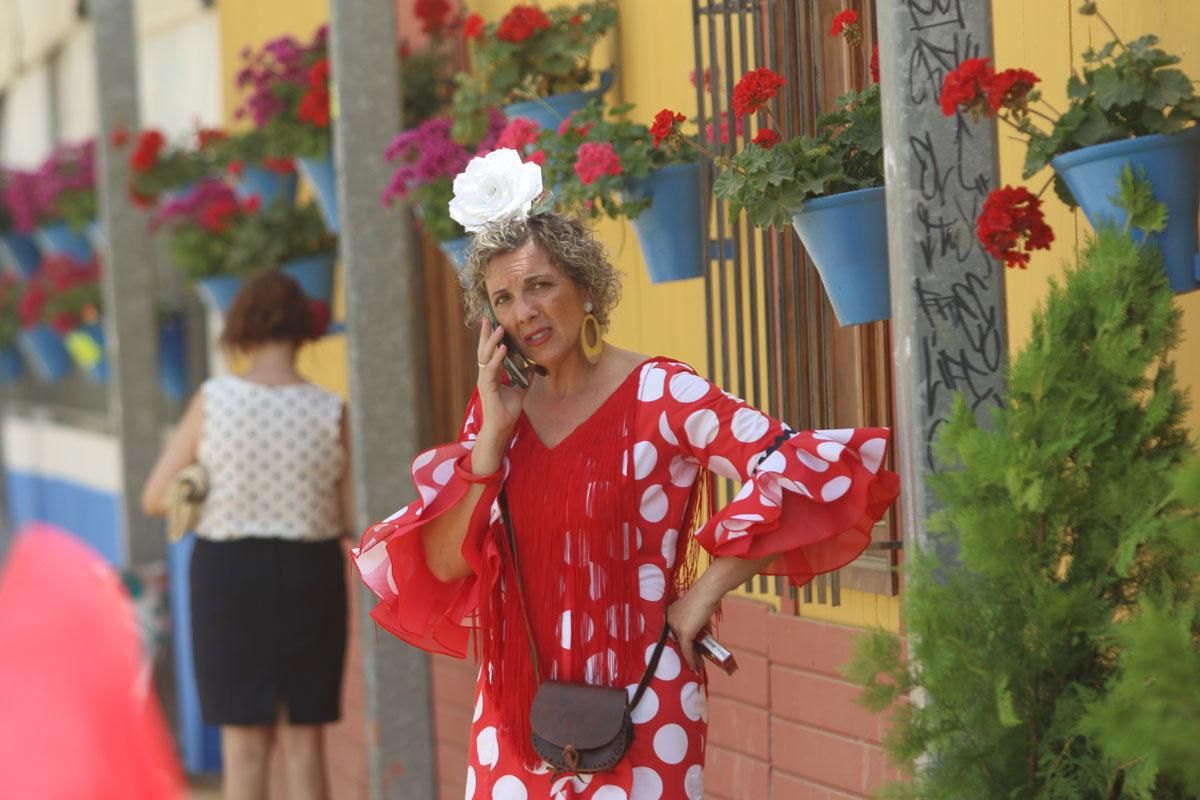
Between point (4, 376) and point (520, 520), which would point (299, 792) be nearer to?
point (520, 520)

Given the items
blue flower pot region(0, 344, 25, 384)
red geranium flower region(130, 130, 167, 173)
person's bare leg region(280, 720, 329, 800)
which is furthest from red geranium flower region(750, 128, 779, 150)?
blue flower pot region(0, 344, 25, 384)

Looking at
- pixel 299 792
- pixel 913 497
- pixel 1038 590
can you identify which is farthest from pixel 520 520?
pixel 299 792

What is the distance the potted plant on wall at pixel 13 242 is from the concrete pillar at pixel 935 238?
374 inches

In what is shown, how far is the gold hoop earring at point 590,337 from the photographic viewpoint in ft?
10.1

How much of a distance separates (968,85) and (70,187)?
8.50m

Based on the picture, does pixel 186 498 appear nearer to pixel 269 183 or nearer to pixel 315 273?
pixel 315 273

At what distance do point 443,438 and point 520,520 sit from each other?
3624 millimetres

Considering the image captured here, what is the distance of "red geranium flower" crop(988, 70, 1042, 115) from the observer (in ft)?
8.77

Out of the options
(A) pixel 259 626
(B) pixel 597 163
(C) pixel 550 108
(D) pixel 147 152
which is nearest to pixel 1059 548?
(B) pixel 597 163

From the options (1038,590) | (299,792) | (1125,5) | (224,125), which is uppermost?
(224,125)

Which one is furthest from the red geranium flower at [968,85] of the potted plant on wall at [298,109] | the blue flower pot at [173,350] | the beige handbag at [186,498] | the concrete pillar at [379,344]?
the blue flower pot at [173,350]

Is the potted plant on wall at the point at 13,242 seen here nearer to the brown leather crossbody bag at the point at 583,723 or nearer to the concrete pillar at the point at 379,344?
the concrete pillar at the point at 379,344

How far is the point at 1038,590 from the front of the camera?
2.43m

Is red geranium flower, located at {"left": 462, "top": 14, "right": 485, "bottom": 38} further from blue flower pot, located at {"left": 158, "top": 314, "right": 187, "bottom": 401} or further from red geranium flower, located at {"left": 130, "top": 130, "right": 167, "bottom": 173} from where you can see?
blue flower pot, located at {"left": 158, "top": 314, "right": 187, "bottom": 401}
